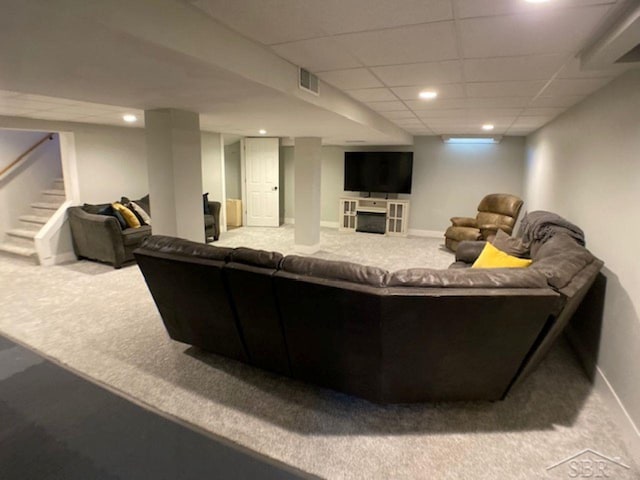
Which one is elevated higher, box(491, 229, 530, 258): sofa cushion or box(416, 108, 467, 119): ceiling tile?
box(416, 108, 467, 119): ceiling tile

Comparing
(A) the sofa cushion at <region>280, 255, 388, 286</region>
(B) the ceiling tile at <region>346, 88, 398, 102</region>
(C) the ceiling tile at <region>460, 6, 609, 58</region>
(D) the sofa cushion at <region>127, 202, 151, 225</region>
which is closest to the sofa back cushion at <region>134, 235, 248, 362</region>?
(A) the sofa cushion at <region>280, 255, 388, 286</region>

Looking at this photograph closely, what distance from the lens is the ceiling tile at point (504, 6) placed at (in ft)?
4.99

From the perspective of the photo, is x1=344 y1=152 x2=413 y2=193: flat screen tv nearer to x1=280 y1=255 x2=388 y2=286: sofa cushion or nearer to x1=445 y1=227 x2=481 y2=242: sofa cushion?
x1=445 y1=227 x2=481 y2=242: sofa cushion

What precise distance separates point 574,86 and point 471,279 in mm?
2322

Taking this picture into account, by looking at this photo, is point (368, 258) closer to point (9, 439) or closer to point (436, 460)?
point (436, 460)


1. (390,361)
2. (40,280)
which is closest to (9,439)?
(390,361)

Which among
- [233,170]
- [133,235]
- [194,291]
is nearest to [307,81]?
[194,291]

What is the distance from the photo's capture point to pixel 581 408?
2172mm

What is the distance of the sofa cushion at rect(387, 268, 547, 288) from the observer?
172 centimetres

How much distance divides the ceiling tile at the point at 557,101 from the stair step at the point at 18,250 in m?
6.50

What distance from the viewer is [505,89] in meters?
3.10

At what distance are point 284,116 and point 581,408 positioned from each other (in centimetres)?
332

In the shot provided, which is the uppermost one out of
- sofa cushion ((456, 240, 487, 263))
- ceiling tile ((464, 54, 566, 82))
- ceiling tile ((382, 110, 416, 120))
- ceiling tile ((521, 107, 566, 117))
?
ceiling tile ((382, 110, 416, 120))

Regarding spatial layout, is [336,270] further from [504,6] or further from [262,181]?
[262,181]
